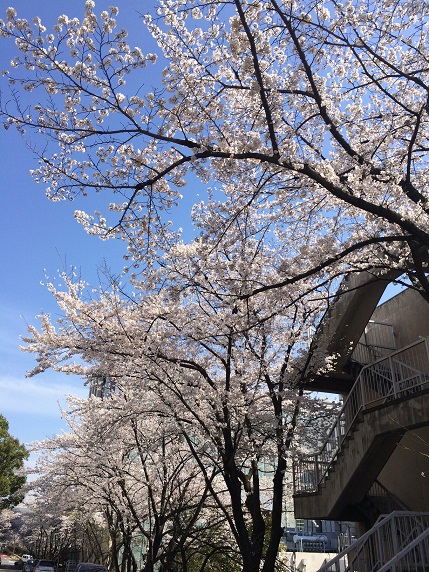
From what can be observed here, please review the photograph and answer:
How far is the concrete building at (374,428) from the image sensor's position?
851 centimetres

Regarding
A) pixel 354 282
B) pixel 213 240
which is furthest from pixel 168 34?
pixel 354 282

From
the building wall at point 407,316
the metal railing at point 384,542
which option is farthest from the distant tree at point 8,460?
the metal railing at point 384,542

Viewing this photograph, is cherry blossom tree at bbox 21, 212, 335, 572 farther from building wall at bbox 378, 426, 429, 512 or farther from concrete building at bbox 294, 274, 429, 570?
building wall at bbox 378, 426, 429, 512

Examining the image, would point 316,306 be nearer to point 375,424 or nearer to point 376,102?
Answer: point 375,424

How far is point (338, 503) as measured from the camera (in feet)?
33.1

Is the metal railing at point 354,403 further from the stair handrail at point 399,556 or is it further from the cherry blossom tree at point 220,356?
the stair handrail at point 399,556

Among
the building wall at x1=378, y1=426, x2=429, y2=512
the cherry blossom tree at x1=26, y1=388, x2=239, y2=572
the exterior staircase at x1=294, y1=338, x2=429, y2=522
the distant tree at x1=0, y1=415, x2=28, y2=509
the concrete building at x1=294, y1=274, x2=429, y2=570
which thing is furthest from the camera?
the distant tree at x1=0, y1=415, x2=28, y2=509

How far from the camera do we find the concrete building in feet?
27.9

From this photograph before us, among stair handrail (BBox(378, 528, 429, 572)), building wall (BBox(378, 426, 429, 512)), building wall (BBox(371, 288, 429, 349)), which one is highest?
building wall (BBox(371, 288, 429, 349))

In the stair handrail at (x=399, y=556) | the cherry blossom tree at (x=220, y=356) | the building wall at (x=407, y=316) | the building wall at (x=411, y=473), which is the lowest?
the stair handrail at (x=399, y=556)

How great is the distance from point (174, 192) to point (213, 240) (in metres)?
1.18

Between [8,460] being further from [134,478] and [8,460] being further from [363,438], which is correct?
[363,438]


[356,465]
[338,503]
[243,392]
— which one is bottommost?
[338,503]

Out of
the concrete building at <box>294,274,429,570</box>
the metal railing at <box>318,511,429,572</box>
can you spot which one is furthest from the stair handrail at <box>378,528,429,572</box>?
the metal railing at <box>318,511,429,572</box>
